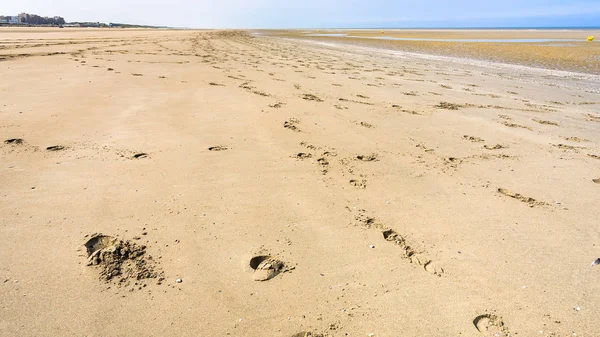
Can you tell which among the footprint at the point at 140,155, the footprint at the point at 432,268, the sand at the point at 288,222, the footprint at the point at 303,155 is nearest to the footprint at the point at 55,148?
the sand at the point at 288,222

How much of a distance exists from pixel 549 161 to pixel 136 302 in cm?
421

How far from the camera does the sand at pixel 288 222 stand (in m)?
1.85

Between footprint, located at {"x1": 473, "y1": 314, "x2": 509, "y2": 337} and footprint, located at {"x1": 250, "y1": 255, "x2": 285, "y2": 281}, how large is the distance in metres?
1.07

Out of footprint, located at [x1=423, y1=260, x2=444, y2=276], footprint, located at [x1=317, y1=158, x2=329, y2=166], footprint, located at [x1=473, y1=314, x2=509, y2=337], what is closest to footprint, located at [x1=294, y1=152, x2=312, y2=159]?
footprint, located at [x1=317, y1=158, x2=329, y2=166]

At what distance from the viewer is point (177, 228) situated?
8.12ft

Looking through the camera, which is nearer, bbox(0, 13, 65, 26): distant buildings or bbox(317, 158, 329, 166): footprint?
bbox(317, 158, 329, 166): footprint

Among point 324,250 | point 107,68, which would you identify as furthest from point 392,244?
point 107,68

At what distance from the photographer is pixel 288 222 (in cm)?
263

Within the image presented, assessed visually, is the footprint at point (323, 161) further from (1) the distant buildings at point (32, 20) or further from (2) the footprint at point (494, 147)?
(1) the distant buildings at point (32, 20)

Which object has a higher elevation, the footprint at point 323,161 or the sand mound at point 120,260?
the footprint at point 323,161

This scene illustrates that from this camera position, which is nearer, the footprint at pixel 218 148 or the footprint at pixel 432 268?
the footprint at pixel 432 268

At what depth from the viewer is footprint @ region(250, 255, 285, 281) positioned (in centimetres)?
210

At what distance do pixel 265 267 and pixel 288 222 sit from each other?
0.51m

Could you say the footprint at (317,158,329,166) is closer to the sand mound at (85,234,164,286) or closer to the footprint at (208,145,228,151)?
the footprint at (208,145,228,151)
